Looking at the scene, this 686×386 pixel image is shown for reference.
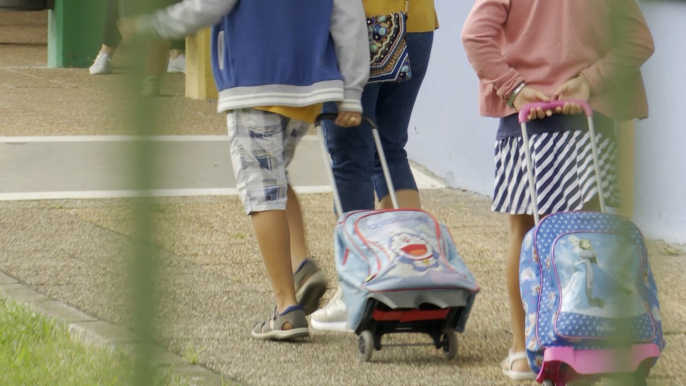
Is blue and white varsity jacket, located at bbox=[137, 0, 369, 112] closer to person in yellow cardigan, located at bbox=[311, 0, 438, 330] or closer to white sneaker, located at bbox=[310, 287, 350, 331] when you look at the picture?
person in yellow cardigan, located at bbox=[311, 0, 438, 330]

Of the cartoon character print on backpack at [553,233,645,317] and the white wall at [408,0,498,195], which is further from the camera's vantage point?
the white wall at [408,0,498,195]

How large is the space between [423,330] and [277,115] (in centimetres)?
86

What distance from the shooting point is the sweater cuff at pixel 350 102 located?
3518 millimetres

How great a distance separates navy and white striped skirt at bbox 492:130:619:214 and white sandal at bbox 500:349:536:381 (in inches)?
17.6

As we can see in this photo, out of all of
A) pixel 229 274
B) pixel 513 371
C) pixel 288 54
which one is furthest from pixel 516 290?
pixel 229 274

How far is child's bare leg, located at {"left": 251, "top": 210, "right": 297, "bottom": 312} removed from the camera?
361 cm

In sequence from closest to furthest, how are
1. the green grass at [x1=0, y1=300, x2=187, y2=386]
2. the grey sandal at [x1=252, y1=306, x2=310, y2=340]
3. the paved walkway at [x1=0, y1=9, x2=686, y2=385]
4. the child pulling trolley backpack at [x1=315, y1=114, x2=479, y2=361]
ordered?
the paved walkway at [x1=0, y1=9, x2=686, y2=385] → the green grass at [x1=0, y1=300, x2=187, y2=386] → the child pulling trolley backpack at [x1=315, y1=114, x2=479, y2=361] → the grey sandal at [x1=252, y1=306, x2=310, y2=340]

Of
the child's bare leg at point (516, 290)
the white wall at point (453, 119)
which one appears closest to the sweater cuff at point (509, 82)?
the child's bare leg at point (516, 290)

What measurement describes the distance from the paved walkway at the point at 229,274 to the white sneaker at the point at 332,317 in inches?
2.7

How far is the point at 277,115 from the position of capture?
357 centimetres

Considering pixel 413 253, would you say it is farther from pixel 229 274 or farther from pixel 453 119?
pixel 453 119

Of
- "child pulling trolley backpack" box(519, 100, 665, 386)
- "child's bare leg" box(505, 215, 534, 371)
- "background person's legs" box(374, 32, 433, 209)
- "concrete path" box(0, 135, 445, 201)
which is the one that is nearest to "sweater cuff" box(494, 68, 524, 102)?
"child pulling trolley backpack" box(519, 100, 665, 386)

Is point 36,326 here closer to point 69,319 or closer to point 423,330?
point 69,319

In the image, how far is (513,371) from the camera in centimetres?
329
